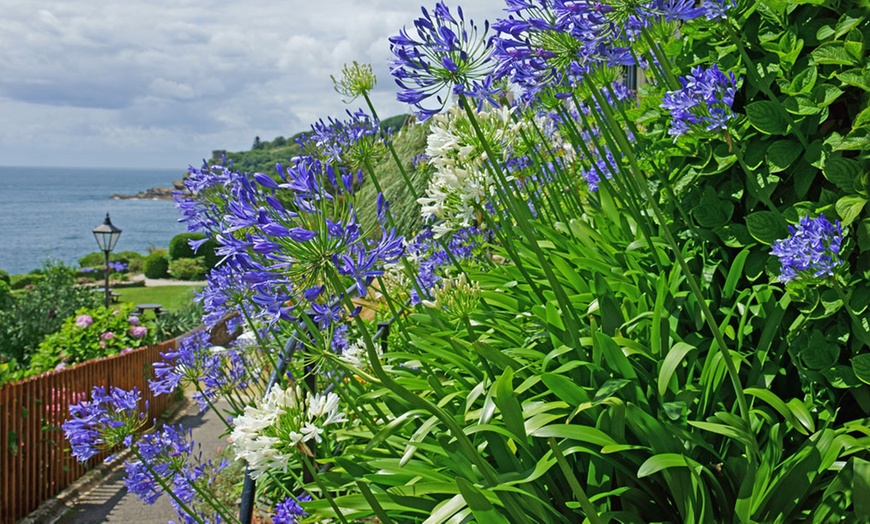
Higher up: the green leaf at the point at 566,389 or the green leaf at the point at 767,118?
the green leaf at the point at 767,118

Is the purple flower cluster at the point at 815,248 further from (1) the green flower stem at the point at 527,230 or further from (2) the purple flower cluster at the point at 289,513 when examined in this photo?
(2) the purple flower cluster at the point at 289,513

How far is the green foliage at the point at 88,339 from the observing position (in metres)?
11.5

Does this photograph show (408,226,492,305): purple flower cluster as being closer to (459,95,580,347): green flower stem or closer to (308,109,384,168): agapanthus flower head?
(308,109,384,168): agapanthus flower head

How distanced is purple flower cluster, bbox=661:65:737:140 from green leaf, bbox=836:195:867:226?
414mm

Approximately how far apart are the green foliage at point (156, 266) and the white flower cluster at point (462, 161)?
3755cm

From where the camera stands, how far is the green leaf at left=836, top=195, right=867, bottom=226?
1.97m

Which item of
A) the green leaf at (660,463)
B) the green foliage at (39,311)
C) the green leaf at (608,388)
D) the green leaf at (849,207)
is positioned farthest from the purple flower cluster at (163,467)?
the green foliage at (39,311)

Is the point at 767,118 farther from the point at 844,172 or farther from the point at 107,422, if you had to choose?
the point at 107,422

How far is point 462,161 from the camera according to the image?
2.82m

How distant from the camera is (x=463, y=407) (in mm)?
2250

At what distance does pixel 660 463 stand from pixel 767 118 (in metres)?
1.24

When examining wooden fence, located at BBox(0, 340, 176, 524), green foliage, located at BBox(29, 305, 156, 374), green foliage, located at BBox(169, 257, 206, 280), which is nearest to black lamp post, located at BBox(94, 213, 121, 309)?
green foliage, located at BBox(29, 305, 156, 374)

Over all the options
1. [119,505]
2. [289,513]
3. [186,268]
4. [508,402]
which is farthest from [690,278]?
[186,268]

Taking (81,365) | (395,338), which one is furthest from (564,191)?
(81,365)
